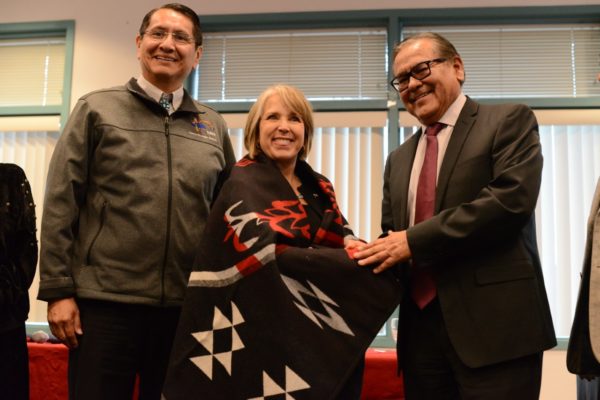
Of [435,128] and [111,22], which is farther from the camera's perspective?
[111,22]

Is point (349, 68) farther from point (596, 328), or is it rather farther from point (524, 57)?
point (596, 328)

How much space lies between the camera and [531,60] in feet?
13.7

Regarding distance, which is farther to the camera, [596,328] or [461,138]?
[461,138]

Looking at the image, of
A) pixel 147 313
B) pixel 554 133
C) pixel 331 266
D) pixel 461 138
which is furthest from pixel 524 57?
pixel 147 313

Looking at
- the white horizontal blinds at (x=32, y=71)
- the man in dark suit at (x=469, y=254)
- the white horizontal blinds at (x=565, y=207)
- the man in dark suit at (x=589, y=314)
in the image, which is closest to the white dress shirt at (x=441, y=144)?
the man in dark suit at (x=469, y=254)

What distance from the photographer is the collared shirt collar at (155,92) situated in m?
1.97

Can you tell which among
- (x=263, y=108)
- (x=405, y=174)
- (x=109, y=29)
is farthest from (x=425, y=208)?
(x=109, y=29)

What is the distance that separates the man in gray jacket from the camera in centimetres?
171

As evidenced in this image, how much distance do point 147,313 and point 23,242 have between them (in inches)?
22.9

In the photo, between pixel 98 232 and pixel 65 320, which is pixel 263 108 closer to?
pixel 98 232

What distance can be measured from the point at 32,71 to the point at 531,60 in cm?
368

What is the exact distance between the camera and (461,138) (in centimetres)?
178

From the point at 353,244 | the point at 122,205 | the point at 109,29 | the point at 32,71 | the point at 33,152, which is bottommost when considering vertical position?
the point at 353,244

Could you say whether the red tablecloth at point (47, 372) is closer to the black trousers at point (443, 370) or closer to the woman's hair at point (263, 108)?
the woman's hair at point (263, 108)
